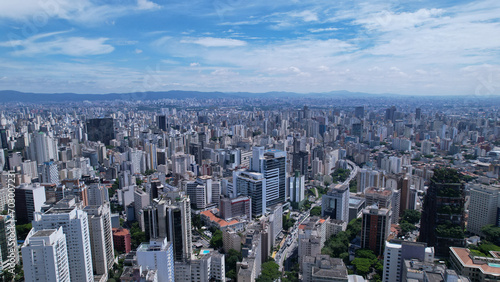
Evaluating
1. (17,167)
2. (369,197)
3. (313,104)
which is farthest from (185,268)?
(313,104)

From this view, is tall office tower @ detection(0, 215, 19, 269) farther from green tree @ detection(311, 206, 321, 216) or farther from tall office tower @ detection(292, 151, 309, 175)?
tall office tower @ detection(292, 151, 309, 175)

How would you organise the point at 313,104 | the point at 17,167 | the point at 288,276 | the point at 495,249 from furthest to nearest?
1. the point at 313,104
2. the point at 17,167
3. the point at 495,249
4. the point at 288,276

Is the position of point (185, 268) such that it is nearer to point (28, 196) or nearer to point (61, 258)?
point (61, 258)

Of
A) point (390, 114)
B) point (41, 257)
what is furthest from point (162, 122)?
point (41, 257)

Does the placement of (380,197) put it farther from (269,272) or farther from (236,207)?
(269,272)

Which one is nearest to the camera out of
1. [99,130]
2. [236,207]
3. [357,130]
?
[236,207]

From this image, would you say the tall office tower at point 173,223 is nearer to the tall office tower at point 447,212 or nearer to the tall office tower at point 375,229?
the tall office tower at point 375,229
